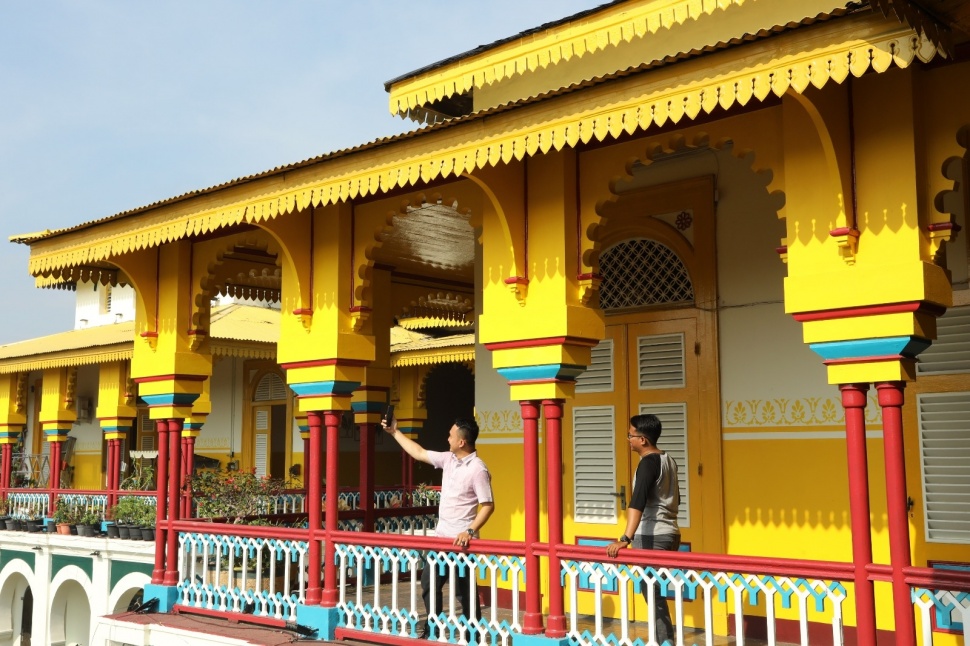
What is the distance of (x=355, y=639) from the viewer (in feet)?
22.9

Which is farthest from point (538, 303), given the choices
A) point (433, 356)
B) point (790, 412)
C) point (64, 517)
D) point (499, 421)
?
point (64, 517)

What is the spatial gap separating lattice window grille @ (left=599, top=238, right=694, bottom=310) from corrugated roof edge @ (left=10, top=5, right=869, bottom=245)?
220 centimetres

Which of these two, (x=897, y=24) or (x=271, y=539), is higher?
(x=897, y=24)

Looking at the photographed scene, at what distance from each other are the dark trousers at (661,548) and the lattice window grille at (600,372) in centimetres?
209

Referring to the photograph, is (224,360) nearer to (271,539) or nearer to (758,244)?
(271,539)

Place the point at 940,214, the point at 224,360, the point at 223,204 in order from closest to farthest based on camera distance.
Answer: the point at 940,214 → the point at 223,204 → the point at 224,360

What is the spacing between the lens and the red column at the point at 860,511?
4.57m

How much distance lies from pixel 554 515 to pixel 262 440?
15012 mm

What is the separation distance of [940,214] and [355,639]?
15.6 ft

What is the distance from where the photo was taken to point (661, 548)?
5.79 metres

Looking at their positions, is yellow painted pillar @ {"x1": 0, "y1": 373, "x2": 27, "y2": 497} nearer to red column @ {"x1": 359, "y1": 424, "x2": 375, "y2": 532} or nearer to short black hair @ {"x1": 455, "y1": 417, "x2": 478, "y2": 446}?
red column @ {"x1": 359, "y1": 424, "x2": 375, "y2": 532}

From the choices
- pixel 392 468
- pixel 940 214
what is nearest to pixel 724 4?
pixel 940 214

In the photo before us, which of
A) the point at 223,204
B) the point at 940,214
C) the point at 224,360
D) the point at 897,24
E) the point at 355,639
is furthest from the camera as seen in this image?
the point at 224,360

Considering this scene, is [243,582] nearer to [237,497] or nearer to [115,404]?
[237,497]
